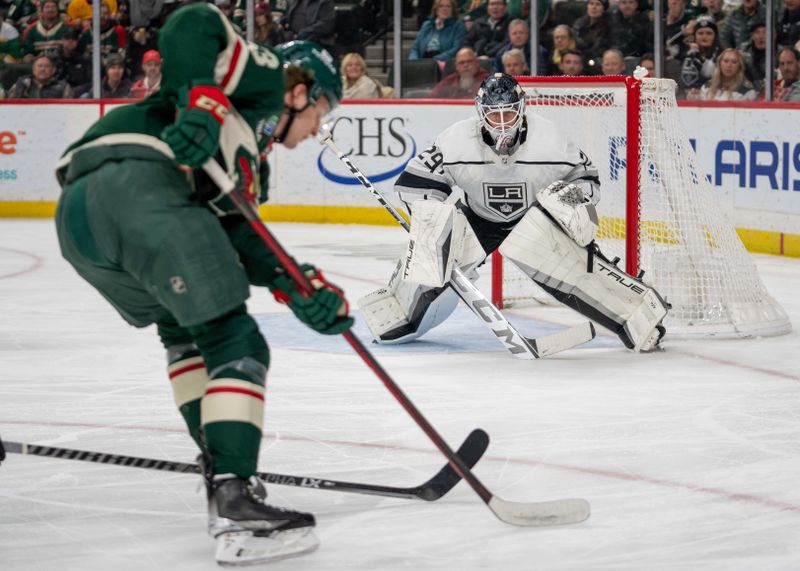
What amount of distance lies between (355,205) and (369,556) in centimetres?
658

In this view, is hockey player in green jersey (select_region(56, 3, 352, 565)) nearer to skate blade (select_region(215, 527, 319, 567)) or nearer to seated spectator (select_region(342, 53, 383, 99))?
skate blade (select_region(215, 527, 319, 567))

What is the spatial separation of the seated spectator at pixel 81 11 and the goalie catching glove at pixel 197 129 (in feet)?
24.0

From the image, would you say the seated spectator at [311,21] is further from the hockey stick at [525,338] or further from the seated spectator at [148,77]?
the hockey stick at [525,338]

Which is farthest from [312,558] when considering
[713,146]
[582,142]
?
[713,146]

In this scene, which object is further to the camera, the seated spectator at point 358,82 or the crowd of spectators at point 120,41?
the crowd of spectators at point 120,41

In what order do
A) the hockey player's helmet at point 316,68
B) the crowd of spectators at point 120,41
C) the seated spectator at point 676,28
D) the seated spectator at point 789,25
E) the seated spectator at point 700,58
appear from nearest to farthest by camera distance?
1. the hockey player's helmet at point 316,68
2. the seated spectator at point 789,25
3. the seated spectator at point 700,58
4. the seated spectator at point 676,28
5. the crowd of spectators at point 120,41

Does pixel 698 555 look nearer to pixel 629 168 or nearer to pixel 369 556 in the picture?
pixel 369 556

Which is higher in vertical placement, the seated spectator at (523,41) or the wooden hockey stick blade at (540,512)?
the seated spectator at (523,41)

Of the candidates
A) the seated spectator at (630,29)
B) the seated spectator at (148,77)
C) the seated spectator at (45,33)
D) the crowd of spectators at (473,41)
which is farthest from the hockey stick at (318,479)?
the seated spectator at (45,33)

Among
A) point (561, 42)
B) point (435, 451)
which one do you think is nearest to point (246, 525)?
point (435, 451)

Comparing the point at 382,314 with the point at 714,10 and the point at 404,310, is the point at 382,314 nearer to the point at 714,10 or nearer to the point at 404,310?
the point at 404,310

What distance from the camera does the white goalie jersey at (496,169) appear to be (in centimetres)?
482

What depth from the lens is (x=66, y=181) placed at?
2.45 m

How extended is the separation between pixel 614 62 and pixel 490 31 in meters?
1.01
